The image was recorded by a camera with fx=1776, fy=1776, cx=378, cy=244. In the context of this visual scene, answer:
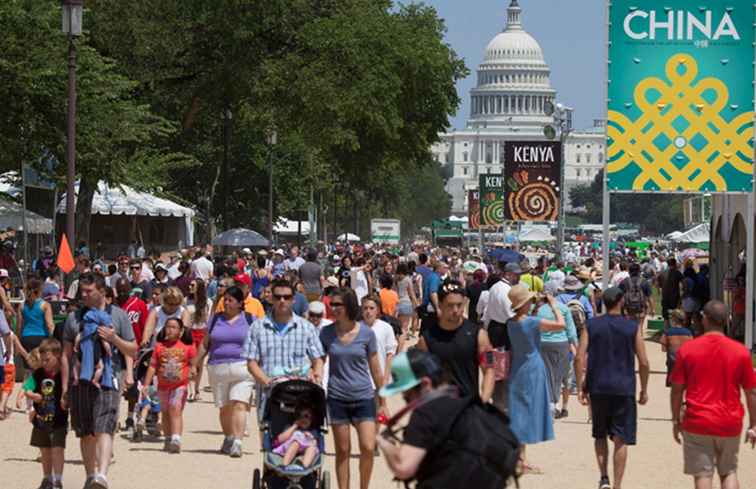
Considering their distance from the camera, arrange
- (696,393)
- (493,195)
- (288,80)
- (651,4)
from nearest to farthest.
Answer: (696,393) → (651,4) → (288,80) → (493,195)

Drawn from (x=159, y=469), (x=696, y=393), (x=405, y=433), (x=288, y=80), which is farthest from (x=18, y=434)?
(x=288, y=80)

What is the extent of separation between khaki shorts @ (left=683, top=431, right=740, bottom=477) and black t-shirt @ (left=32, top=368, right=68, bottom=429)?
179 inches

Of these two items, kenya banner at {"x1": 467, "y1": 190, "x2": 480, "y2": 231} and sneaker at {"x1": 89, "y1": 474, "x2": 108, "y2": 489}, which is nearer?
sneaker at {"x1": 89, "y1": 474, "x2": 108, "y2": 489}

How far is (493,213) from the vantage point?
51.6m

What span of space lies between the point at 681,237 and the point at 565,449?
3848cm

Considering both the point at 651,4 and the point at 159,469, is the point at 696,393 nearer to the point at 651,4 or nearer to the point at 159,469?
the point at 159,469

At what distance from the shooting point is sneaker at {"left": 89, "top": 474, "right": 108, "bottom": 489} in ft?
39.7

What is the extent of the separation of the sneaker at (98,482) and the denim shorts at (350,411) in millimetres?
1621

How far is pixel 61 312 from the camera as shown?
21.3 m

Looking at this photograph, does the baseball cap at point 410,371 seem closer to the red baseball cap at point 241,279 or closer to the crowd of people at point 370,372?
the crowd of people at point 370,372

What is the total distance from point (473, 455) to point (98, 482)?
18.5 ft

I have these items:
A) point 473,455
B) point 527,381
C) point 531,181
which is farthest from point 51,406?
point 531,181

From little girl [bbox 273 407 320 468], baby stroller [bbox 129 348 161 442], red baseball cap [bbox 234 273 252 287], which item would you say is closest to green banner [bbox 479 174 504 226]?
red baseball cap [bbox 234 273 252 287]

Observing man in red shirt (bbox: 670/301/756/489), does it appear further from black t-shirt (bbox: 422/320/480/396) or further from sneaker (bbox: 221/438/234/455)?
sneaker (bbox: 221/438/234/455)
